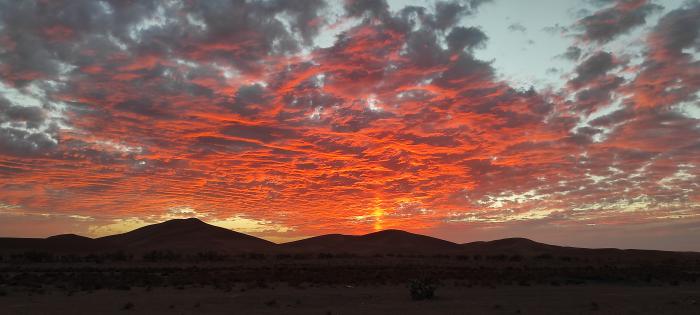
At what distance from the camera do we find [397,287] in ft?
105

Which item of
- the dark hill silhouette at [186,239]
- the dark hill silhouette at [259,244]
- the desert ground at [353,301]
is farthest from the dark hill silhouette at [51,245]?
the desert ground at [353,301]

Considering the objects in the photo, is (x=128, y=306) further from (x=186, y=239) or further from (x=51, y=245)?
(x=186, y=239)

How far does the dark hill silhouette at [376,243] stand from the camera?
370 feet

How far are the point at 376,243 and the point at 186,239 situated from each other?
40.6m

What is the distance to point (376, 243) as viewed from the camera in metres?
123

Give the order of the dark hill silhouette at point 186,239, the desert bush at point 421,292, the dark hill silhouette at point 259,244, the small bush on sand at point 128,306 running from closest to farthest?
the small bush on sand at point 128,306, the desert bush at point 421,292, the dark hill silhouette at point 259,244, the dark hill silhouette at point 186,239

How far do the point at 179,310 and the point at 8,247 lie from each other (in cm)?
8094

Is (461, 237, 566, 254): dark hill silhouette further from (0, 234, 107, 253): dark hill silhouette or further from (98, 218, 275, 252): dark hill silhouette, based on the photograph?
(0, 234, 107, 253): dark hill silhouette

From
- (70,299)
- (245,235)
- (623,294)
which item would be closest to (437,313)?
(623,294)

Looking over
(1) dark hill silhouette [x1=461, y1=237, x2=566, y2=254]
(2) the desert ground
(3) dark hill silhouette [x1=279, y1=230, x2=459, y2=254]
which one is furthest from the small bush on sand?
(3) dark hill silhouette [x1=279, y1=230, x2=459, y2=254]

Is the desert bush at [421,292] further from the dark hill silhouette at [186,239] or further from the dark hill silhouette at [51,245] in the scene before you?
the dark hill silhouette at [51,245]

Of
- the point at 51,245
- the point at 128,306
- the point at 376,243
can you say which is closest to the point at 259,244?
the point at 376,243

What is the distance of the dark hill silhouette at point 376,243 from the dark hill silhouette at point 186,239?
32.9ft

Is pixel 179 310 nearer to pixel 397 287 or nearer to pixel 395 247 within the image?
pixel 397 287
